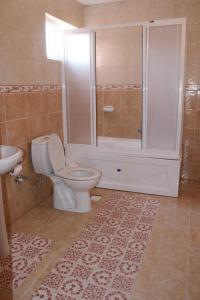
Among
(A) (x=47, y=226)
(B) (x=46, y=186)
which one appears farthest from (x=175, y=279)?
(B) (x=46, y=186)

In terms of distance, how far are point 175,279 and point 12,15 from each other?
2.66m

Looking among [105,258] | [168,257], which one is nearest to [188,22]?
[168,257]

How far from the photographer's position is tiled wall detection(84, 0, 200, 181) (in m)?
3.56

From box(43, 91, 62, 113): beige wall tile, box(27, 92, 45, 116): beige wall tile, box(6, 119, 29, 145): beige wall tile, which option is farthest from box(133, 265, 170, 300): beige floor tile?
box(43, 91, 62, 113): beige wall tile

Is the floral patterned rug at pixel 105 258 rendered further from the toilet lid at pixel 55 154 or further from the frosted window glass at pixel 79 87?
the frosted window glass at pixel 79 87

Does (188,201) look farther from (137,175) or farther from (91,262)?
(91,262)

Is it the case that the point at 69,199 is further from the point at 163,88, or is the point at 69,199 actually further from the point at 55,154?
the point at 163,88

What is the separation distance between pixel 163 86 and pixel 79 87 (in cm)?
110

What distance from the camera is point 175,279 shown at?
1986 mm

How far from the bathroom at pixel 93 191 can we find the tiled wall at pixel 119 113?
0.8 inches

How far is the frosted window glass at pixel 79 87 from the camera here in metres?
3.52

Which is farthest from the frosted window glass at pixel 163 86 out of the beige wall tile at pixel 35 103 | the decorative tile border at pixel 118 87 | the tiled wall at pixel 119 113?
the beige wall tile at pixel 35 103

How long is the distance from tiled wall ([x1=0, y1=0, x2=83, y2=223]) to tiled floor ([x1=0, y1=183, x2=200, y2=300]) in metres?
0.29

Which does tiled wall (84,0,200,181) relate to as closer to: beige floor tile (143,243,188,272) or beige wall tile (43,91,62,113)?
beige wall tile (43,91,62,113)
